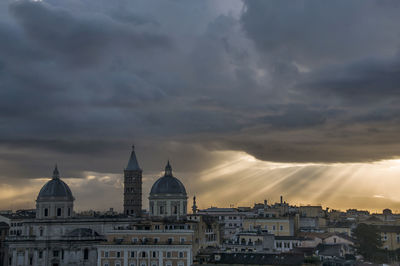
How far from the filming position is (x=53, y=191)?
126 meters

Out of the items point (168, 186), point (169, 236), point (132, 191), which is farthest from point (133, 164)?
point (169, 236)

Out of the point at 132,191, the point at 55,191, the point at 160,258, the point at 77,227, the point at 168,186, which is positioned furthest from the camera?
the point at 132,191

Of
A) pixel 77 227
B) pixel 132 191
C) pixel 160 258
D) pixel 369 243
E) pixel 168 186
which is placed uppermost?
pixel 132 191

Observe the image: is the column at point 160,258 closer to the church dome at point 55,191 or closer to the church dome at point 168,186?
the church dome at point 168,186

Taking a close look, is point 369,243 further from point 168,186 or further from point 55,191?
point 55,191

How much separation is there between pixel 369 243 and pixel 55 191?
64668 mm

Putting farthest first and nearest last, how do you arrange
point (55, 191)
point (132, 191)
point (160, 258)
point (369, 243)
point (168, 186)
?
point (132, 191) → point (55, 191) → point (168, 186) → point (369, 243) → point (160, 258)

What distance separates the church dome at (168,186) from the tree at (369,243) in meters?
37.5

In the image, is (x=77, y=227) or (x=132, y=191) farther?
(x=132, y=191)

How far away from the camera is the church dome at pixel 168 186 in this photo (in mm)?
125188

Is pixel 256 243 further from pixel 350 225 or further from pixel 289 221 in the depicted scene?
pixel 350 225

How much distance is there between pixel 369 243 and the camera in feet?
346

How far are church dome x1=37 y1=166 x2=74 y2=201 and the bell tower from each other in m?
24.4

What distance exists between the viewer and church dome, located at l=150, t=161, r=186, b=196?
411ft
